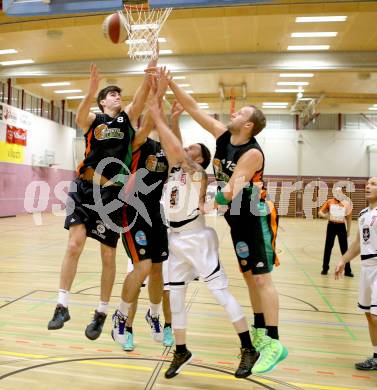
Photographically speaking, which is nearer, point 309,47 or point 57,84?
point 309,47

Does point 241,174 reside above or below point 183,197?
above

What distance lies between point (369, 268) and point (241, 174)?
2.04 metres

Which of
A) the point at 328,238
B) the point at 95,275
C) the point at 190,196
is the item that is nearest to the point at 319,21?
the point at 328,238

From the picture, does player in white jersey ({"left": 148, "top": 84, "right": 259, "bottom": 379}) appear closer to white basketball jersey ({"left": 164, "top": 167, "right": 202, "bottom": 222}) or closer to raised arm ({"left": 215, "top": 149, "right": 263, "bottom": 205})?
white basketball jersey ({"left": 164, "top": 167, "right": 202, "bottom": 222})

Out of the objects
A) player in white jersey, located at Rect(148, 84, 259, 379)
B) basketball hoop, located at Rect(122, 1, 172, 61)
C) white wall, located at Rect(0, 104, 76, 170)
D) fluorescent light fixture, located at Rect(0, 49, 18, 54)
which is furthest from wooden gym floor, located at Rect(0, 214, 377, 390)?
white wall, located at Rect(0, 104, 76, 170)

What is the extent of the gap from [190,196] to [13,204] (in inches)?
795

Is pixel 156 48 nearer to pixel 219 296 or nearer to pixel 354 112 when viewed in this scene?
pixel 219 296

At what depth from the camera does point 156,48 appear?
4.56 meters

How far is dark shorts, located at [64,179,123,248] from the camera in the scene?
4.48 metres

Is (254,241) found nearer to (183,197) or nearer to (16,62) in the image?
(183,197)

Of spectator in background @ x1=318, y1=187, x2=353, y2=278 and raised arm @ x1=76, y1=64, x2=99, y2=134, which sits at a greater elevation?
raised arm @ x1=76, y1=64, x2=99, y2=134

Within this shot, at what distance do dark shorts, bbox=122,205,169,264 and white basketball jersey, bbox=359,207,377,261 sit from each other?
2.15 meters

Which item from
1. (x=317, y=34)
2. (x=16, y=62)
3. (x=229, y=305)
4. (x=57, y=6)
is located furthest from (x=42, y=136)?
(x=229, y=305)

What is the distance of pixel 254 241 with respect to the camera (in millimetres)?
3965
